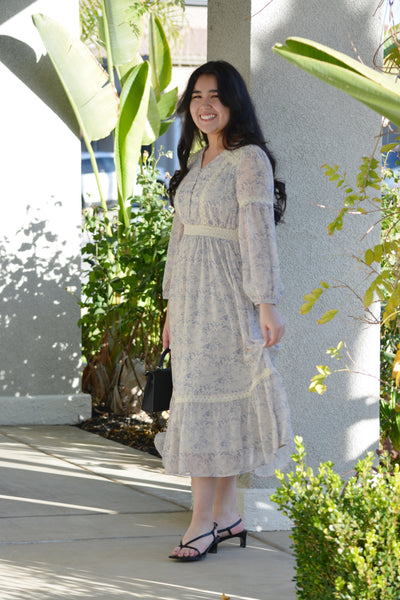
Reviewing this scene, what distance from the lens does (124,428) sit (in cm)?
659

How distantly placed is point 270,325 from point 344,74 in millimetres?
2054

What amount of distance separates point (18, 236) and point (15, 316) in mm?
590

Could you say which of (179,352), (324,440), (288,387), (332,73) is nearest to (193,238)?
(179,352)

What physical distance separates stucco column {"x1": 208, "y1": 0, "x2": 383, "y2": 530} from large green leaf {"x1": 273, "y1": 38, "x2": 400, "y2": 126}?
249cm

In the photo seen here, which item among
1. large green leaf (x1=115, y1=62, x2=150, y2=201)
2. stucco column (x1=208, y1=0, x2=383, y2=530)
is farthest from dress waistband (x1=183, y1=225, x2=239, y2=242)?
large green leaf (x1=115, y1=62, x2=150, y2=201)

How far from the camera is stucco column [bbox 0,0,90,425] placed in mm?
6672

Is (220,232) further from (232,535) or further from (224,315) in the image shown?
(232,535)

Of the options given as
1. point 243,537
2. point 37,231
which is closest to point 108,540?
point 243,537

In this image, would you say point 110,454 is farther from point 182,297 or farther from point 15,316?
point 182,297

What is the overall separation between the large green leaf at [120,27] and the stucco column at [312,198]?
314 cm

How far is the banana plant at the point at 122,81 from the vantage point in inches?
259

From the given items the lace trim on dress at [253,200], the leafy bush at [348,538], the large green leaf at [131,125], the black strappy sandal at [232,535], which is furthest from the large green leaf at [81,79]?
the leafy bush at [348,538]

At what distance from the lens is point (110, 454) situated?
5738 mm

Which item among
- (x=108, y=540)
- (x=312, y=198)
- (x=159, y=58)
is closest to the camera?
(x=108, y=540)
